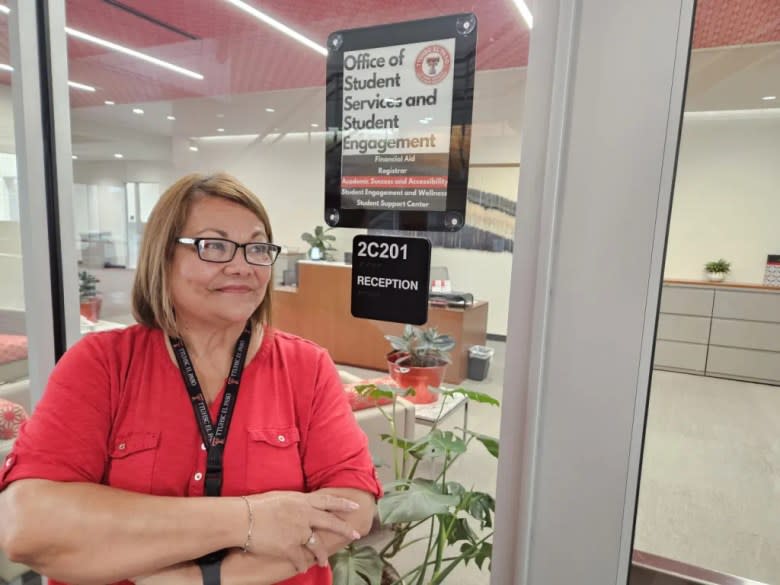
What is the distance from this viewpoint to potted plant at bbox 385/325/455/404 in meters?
1.04

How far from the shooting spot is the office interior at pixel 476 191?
78 centimetres

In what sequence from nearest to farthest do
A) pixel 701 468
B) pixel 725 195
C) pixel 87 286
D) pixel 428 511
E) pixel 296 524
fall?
pixel 296 524, pixel 725 195, pixel 428 511, pixel 87 286, pixel 701 468

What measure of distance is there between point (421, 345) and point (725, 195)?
0.71 m

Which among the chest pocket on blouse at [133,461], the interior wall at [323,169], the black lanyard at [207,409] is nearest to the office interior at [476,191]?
the interior wall at [323,169]

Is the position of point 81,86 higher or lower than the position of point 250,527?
higher

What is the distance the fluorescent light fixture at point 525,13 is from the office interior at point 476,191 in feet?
0.04

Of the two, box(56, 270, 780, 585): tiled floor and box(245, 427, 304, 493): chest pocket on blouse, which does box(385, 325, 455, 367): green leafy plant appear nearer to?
box(56, 270, 780, 585): tiled floor

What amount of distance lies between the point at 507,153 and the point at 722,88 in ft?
1.20

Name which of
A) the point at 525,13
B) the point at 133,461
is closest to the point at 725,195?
Answer: the point at 525,13

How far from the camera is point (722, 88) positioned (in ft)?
2.53

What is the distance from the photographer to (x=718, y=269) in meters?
1.21

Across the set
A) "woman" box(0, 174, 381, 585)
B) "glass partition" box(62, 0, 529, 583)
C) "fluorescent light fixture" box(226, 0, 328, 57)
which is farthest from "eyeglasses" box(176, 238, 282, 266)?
"fluorescent light fixture" box(226, 0, 328, 57)

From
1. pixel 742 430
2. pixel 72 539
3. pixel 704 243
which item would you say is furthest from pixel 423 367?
pixel 742 430

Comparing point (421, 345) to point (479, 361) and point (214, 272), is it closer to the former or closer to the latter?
point (479, 361)
